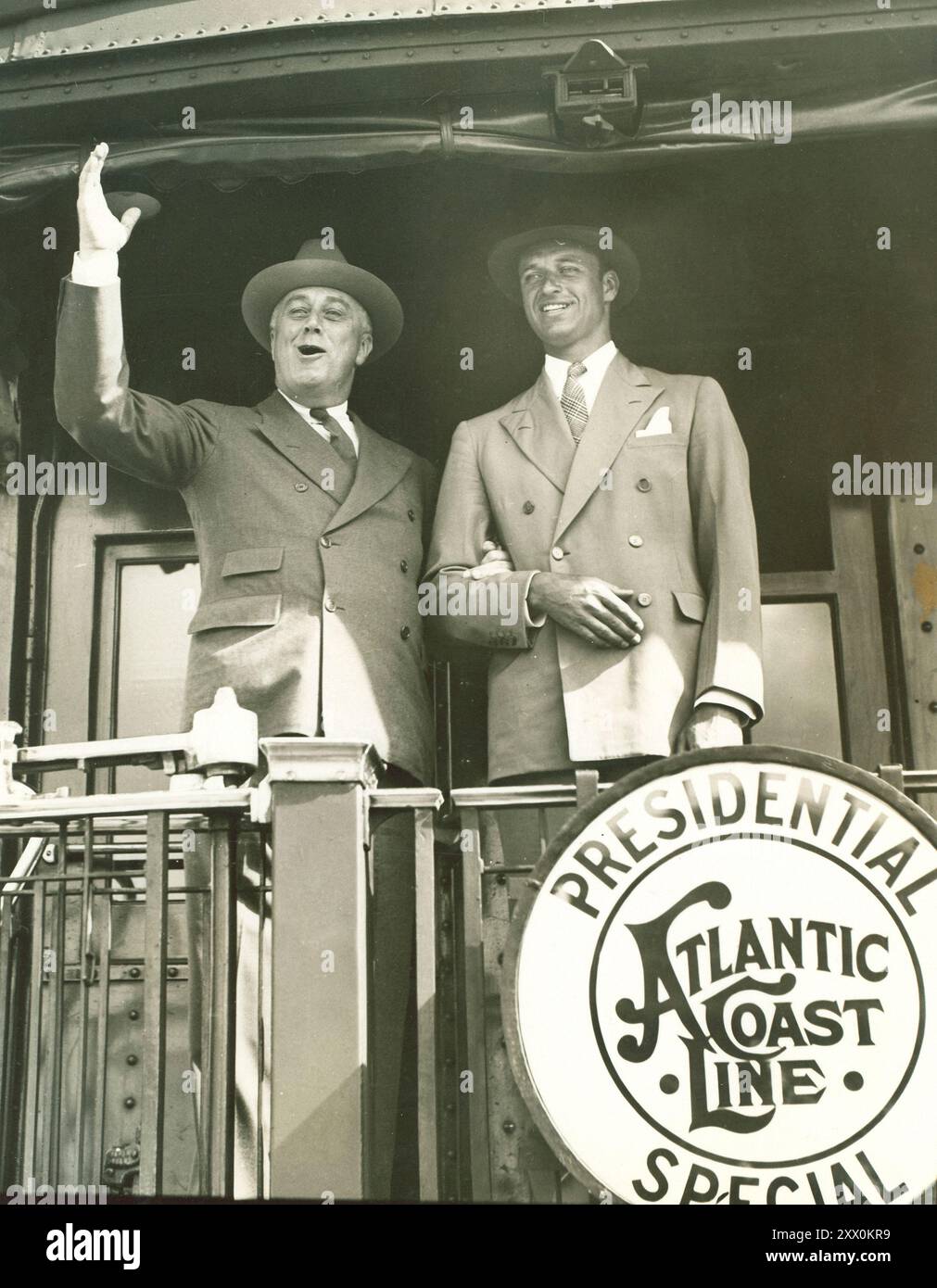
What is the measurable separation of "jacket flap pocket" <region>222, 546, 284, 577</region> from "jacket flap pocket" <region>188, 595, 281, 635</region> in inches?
4.0

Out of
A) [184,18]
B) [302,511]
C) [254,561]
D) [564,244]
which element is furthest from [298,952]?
[184,18]

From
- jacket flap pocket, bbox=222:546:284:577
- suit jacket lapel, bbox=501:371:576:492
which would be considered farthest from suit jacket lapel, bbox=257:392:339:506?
suit jacket lapel, bbox=501:371:576:492

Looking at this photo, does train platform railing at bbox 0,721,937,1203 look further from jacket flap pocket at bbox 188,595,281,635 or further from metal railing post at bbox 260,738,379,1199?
jacket flap pocket at bbox 188,595,281,635

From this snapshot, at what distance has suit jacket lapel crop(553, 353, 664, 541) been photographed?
19.3ft

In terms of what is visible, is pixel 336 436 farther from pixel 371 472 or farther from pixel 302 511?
pixel 302 511

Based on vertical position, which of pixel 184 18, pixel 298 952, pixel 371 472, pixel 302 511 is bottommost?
pixel 298 952

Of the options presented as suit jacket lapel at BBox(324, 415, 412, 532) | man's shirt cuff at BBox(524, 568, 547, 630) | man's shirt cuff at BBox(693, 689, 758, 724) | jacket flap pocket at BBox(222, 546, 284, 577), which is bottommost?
man's shirt cuff at BBox(693, 689, 758, 724)

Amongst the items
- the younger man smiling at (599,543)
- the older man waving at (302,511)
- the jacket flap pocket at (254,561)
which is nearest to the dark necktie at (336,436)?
the older man waving at (302,511)

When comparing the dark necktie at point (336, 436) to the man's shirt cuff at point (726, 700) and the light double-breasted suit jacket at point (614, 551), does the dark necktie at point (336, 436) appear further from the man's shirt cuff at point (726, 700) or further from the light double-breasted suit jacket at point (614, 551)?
the man's shirt cuff at point (726, 700)

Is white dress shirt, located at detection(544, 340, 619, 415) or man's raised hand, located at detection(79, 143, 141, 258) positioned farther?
white dress shirt, located at detection(544, 340, 619, 415)

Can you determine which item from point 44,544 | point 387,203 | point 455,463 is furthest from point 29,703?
point 387,203

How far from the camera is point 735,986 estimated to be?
4.68 m

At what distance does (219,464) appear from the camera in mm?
6102

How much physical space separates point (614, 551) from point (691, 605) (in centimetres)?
35
